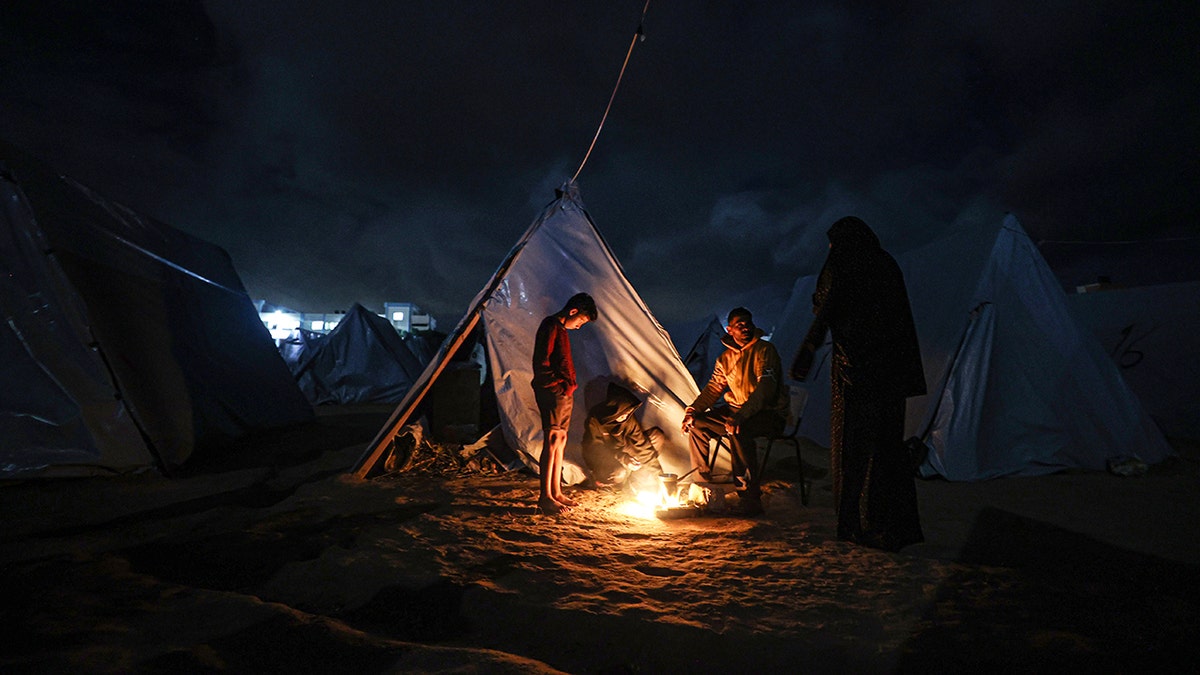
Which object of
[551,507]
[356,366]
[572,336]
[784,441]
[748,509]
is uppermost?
[356,366]

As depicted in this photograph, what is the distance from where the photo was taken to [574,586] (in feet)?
7.30

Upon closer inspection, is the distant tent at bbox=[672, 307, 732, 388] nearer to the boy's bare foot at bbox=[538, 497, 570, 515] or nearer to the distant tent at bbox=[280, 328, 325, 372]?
the distant tent at bbox=[280, 328, 325, 372]

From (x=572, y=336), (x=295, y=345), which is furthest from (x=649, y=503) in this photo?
(x=295, y=345)

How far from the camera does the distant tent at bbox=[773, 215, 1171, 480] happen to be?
15.0ft

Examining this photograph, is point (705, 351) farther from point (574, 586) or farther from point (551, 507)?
point (574, 586)

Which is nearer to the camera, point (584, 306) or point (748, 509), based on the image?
point (748, 509)

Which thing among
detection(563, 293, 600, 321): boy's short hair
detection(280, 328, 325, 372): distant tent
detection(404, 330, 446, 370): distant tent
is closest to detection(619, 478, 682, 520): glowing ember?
detection(563, 293, 600, 321): boy's short hair

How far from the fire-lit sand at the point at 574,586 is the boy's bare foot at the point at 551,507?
0.09 metres

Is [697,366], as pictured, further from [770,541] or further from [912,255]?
[770,541]

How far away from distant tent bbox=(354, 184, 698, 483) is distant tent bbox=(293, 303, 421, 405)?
8274 mm

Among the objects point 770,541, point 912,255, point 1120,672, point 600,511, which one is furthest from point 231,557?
point 912,255

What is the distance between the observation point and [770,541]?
286 centimetres

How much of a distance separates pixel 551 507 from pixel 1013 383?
494 centimetres

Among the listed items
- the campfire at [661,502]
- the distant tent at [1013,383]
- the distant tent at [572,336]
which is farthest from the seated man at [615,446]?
the distant tent at [1013,383]
